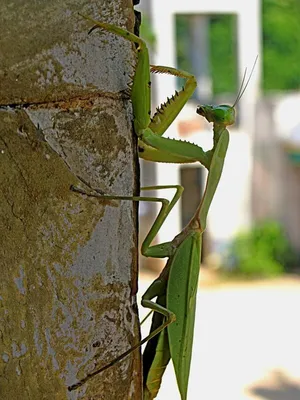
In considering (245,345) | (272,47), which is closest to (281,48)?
(272,47)

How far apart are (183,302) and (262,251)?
820cm

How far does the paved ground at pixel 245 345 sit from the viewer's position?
5.41 m

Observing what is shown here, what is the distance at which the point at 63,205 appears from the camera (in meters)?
0.99

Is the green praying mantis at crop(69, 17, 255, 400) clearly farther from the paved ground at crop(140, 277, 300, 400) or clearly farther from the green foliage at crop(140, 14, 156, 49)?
the green foliage at crop(140, 14, 156, 49)

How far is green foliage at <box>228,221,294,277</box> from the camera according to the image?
9.31 m

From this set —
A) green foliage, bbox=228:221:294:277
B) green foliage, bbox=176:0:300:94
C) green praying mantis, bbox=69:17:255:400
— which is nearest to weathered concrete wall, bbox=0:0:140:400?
green praying mantis, bbox=69:17:255:400

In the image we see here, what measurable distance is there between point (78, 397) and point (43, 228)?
246 mm

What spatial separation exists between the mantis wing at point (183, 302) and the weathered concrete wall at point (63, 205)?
27 cm

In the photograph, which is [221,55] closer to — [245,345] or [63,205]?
[245,345]

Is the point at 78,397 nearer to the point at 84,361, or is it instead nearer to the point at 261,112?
the point at 84,361

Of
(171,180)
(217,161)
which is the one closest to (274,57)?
(171,180)

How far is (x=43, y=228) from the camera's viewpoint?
97cm

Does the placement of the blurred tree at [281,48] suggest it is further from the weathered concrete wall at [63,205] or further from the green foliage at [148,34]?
the weathered concrete wall at [63,205]

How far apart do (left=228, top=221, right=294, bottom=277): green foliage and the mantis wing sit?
803 centimetres
